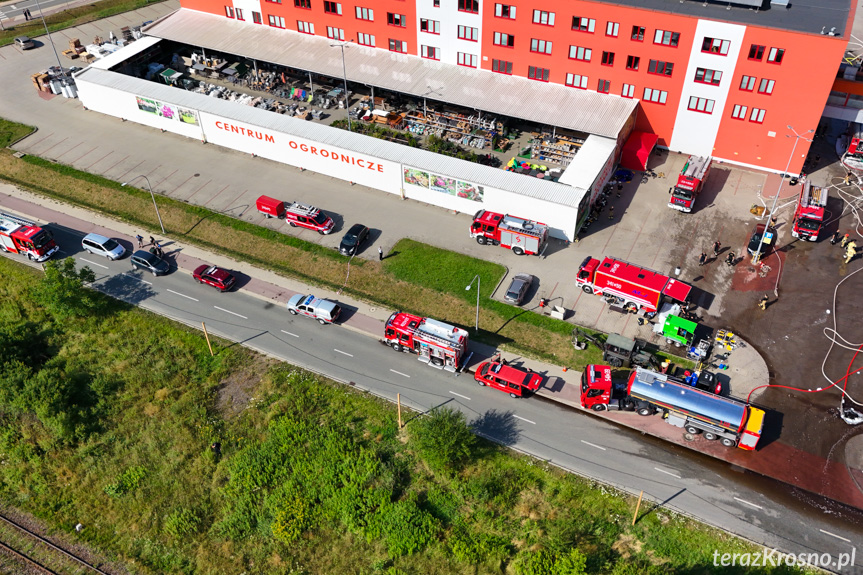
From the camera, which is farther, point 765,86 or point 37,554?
point 765,86

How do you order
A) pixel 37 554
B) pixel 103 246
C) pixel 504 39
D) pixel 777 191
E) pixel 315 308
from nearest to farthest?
pixel 37 554 → pixel 315 308 → pixel 103 246 → pixel 777 191 → pixel 504 39

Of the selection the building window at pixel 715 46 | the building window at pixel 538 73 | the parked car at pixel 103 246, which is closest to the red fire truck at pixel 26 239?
the parked car at pixel 103 246

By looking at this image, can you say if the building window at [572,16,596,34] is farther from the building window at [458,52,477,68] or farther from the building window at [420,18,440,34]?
the building window at [420,18,440,34]

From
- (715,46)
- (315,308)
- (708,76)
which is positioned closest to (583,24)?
(715,46)

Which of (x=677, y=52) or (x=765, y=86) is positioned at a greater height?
(x=677, y=52)

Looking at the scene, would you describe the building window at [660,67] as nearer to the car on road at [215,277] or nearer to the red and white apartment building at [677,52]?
the red and white apartment building at [677,52]

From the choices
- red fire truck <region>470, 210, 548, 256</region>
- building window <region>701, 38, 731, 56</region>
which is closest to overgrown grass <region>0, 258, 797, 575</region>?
red fire truck <region>470, 210, 548, 256</region>

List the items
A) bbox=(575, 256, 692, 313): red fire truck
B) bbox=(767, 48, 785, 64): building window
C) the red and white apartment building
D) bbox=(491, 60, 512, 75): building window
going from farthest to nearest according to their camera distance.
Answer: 1. bbox=(491, 60, 512, 75): building window
2. the red and white apartment building
3. bbox=(767, 48, 785, 64): building window
4. bbox=(575, 256, 692, 313): red fire truck

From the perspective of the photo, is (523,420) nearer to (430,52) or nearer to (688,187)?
(688,187)
